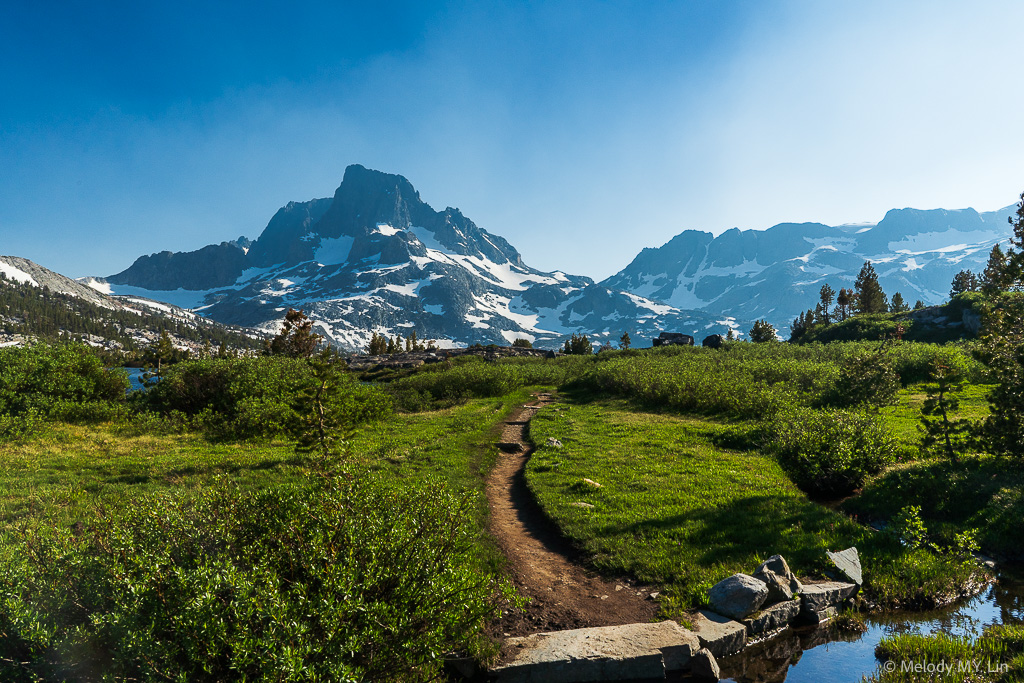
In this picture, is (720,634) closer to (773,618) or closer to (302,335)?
(773,618)

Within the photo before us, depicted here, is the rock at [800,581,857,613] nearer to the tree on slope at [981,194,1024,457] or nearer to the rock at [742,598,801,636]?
the rock at [742,598,801,636]

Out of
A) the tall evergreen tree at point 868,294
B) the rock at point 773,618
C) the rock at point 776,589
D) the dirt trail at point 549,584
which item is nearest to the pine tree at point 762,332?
the tall evergreen tree at point 868,294

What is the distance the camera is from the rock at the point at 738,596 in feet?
23.6

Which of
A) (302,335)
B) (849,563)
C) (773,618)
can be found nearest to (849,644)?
(773,618)

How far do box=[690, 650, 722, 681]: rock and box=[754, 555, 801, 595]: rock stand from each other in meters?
2.01

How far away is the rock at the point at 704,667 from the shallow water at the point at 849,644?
0.85 feet

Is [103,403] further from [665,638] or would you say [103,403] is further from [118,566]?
[665,638]

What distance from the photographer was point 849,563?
329 inches

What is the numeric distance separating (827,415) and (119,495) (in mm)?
21470

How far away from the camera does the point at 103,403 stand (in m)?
23.0

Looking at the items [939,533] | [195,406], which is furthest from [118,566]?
[195,406]

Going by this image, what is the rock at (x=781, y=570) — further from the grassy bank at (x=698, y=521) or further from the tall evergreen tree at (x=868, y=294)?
the tall evergreen tree at (x=868, y=294)

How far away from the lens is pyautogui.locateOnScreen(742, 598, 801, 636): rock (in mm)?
7152

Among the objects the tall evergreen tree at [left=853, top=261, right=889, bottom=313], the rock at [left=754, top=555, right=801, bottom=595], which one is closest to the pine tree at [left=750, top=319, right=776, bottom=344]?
the tall evergreen tree at [left=853, top=261, right=889, bottom=313]
